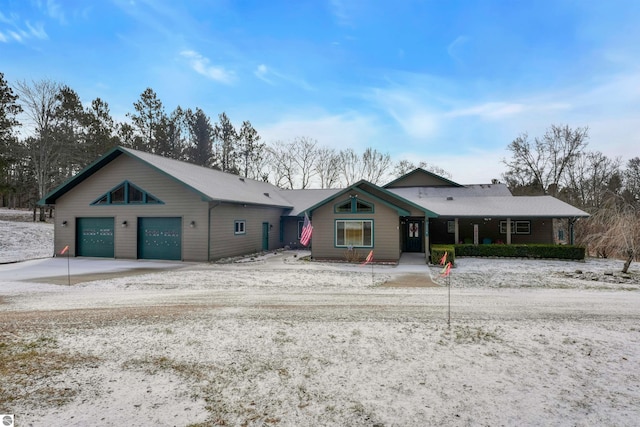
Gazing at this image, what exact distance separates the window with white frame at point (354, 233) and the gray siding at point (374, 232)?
0.69 feet

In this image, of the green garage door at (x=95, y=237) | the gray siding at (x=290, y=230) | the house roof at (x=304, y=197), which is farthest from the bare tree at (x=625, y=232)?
the green garage door at (x=95, y=237)

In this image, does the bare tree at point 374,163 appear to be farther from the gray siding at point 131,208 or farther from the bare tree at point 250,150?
the gray siding at point 131,208

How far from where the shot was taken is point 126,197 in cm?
1861

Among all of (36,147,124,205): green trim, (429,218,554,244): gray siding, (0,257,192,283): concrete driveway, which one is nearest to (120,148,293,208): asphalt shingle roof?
(36,147,124,205): green trim

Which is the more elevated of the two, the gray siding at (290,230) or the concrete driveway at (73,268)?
the gray siding at (290,230)

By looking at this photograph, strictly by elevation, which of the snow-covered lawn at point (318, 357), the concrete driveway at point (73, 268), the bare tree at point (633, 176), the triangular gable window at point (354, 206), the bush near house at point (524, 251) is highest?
the bare tree at point (633, 176)

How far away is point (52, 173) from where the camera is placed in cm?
3662

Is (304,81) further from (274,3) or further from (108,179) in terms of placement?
(108,179)

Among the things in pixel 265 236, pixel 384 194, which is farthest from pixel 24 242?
pixel 384 194

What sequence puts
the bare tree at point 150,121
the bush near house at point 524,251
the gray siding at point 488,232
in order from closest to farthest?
the bush near house at point 524,251
the gray siding at point 488,232
the bare tree at point 150,121

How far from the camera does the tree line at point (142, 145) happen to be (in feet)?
105

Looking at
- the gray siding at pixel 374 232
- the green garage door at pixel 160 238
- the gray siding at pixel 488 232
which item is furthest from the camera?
the gray siding at pixel 488 232

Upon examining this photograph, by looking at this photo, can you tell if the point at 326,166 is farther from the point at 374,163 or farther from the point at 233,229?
the point at 233,229

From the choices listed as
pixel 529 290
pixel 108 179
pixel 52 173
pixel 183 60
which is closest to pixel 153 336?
pixel 529 290
